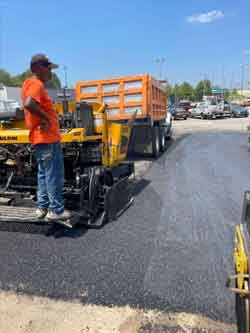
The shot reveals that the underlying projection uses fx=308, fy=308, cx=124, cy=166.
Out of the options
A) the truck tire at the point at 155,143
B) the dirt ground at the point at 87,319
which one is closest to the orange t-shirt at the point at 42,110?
the dirt ground at the point at 87,319

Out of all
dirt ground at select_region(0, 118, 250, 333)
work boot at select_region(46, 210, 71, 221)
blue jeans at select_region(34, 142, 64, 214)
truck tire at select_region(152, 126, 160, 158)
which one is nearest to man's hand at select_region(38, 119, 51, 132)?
blue jeans at select_region(34, 142, 64, 214)

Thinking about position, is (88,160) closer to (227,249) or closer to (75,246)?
(75,246)

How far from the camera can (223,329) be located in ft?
7.63

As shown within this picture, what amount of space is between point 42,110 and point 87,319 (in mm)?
2164

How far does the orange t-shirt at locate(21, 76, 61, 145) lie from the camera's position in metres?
3.38

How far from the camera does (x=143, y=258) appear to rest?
11.0ft

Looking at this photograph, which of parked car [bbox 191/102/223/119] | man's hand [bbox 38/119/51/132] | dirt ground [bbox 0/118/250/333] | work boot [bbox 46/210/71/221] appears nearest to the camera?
dirt ground [bbox 0/118/250/333]

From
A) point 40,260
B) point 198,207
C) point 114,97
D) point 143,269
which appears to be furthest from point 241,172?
point 40,260

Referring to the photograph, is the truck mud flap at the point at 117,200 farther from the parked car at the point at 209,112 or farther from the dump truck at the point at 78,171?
the parked car at the point at 209,112

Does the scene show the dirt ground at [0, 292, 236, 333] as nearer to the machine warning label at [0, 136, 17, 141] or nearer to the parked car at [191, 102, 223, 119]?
the machine warning label at [0, 136, 17, 141]

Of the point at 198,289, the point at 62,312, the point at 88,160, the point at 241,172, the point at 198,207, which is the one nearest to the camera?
the point at 62,312

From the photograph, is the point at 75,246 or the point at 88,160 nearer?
the point at 75,246

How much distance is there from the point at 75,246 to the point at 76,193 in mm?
876

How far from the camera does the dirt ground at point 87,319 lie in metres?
2.37
